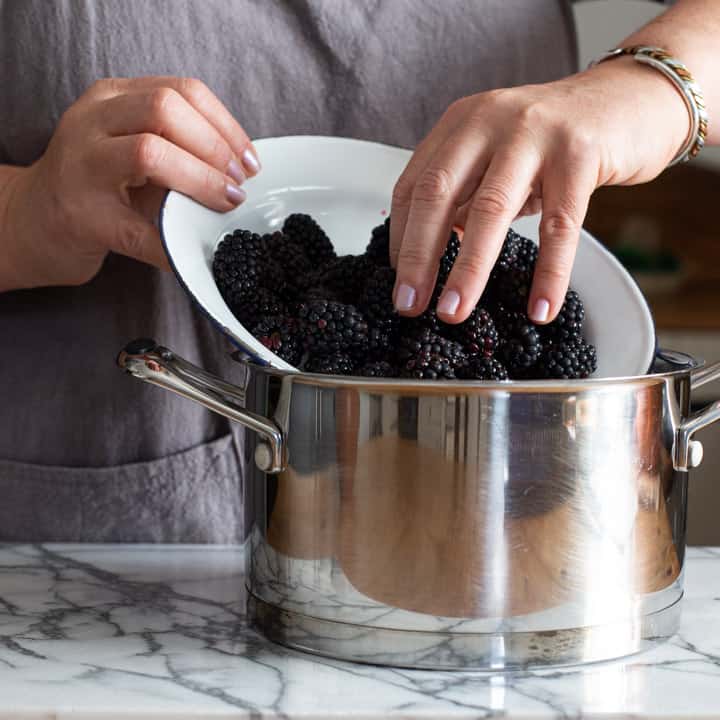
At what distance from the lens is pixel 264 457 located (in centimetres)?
56

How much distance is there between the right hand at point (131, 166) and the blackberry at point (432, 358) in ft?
0.67

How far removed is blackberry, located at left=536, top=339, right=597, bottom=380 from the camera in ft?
1.98

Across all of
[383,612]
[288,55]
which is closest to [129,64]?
[288,55]

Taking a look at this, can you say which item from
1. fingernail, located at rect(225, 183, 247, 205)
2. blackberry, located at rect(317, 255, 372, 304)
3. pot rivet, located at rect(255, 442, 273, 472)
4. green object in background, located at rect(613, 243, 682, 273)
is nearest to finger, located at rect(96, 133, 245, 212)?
fingernail, located at rect(225, 183, 247, 205)

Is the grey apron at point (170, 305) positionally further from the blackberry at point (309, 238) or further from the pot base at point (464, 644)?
the pot base at point (464, 644)

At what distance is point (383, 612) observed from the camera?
1.77ft

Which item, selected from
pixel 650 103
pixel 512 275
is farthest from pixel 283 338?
pixel 650 103

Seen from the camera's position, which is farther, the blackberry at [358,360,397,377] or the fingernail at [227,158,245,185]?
the fingernail at [227,158,245,185]

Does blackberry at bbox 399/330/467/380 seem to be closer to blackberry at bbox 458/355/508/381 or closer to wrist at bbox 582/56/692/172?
blackberry at bbox 458/355/508/381

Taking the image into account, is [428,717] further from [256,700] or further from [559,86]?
[559,86]

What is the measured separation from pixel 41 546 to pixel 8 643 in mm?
199

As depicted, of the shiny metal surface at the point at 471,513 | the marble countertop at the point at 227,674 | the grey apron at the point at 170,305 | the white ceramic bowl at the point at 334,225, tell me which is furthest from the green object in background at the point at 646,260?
the shiny metal surface at the point at 471,513

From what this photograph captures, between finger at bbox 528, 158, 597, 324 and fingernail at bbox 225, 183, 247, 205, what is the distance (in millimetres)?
216

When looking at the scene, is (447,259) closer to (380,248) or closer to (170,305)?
(380,248)
